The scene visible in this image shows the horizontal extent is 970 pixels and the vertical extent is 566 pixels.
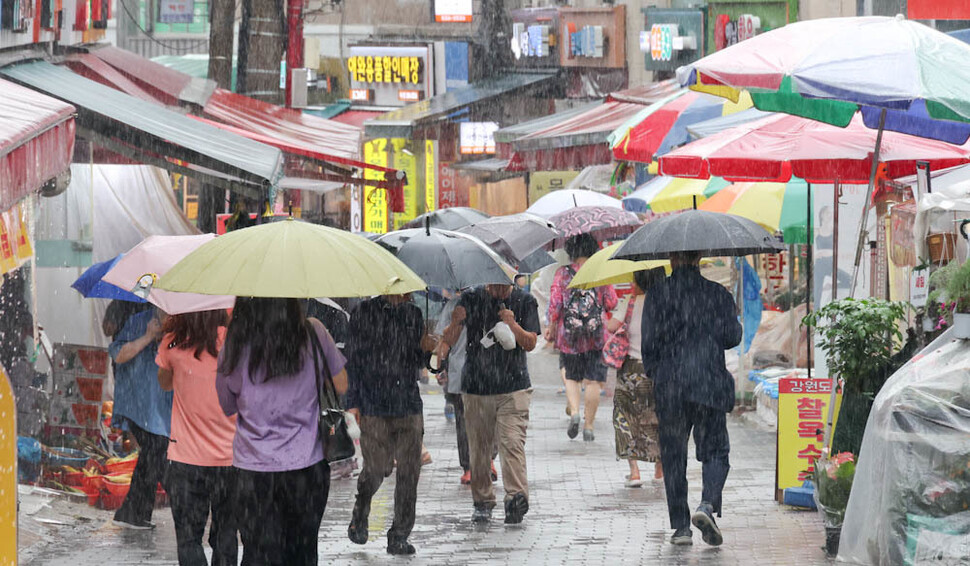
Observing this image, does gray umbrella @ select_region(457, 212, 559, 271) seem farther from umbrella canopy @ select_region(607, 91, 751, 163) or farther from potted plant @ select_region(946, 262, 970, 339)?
potted plant @ select_region(946, 262, 970, 339)

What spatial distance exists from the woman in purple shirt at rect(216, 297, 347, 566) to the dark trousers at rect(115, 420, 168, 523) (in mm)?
2883

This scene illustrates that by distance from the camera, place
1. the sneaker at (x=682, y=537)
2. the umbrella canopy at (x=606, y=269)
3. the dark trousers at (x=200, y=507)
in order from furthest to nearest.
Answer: the umbrella canopy at (x=606, y=269) < the sneaker at (x=682, y=537) < the dark trousers at (x=200, y=507)

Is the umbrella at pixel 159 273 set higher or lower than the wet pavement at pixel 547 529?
higher

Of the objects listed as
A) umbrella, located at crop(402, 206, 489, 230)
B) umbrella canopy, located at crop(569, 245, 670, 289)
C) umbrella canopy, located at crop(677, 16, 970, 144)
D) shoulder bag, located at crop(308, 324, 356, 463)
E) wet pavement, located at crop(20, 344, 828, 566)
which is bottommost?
wet pavement, located at crop(20, 344, 828, 566)

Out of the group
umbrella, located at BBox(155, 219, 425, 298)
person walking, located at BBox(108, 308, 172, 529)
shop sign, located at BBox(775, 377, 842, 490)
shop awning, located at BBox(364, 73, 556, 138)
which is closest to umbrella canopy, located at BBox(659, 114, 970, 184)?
shop sign, located at BBox(775, 377, 842, 490)

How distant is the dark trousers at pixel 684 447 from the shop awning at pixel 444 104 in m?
19.9

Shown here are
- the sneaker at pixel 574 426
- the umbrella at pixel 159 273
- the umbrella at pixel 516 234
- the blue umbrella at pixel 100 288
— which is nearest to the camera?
the umbrella at pixel 159 273

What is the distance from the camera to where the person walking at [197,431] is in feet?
24.7

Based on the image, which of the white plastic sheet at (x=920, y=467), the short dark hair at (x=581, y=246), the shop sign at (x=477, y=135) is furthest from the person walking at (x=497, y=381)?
the shop sign at (x=477, y=135)

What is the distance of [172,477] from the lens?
7.69 meters

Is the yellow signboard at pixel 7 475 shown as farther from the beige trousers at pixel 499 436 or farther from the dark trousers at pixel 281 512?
the beige trousers at pixel 499 436

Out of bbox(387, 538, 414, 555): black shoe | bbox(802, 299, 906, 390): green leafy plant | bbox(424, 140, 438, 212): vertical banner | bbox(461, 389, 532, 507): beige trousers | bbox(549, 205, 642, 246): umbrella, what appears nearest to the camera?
bbox(802, 299, 906, 390): green leafy plant

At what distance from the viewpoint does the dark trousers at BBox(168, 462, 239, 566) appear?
24.8ft

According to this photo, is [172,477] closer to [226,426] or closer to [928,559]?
[226,426]
